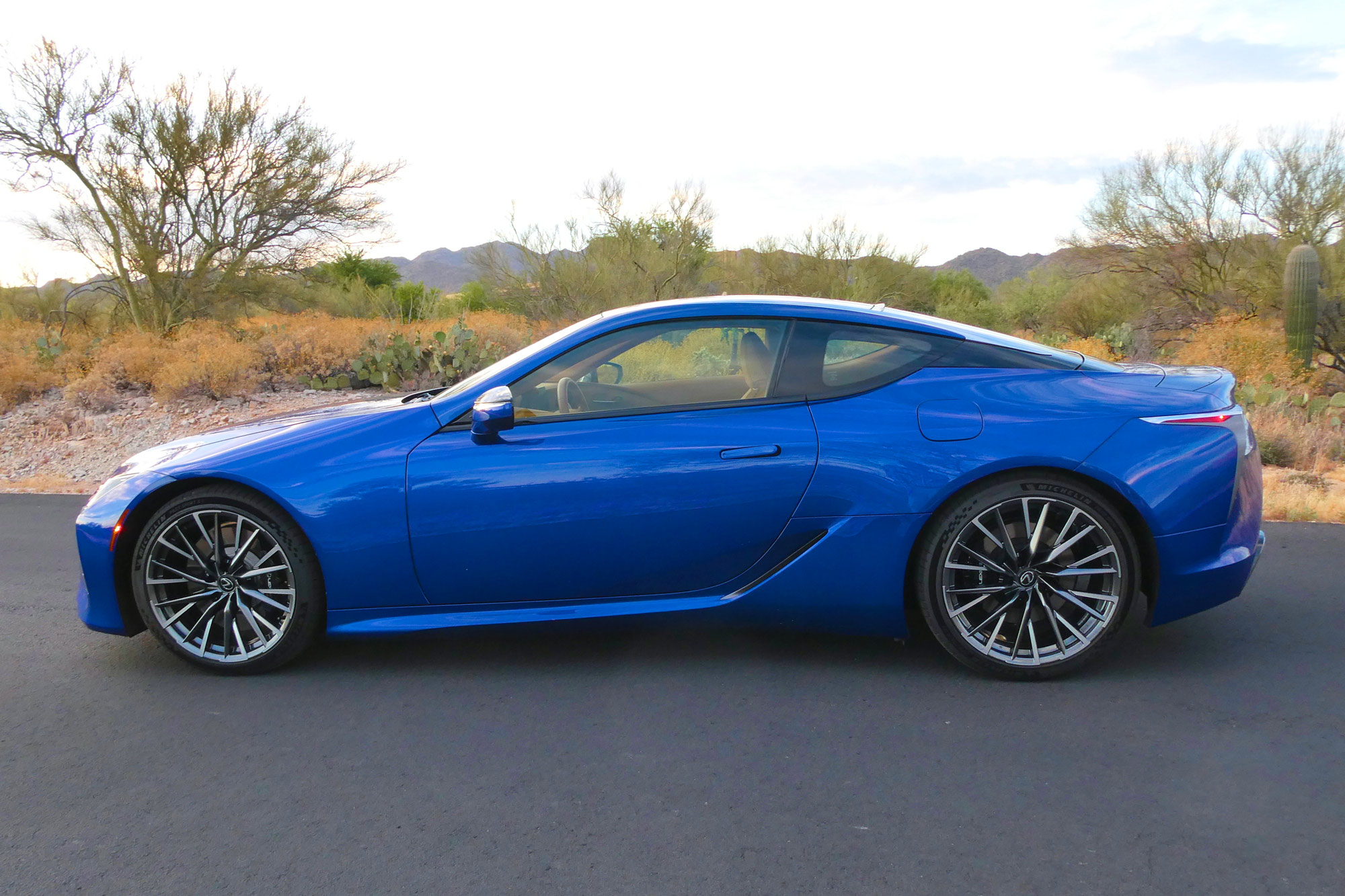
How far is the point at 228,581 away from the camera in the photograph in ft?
13.2

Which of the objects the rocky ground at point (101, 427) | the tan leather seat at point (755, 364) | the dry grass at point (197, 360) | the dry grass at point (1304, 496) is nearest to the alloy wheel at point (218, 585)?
the tan leather seat at point (755, 364)

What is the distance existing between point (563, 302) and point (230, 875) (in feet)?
91.4

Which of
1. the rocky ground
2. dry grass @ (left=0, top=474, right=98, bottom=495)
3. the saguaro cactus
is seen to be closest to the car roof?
dry grass @ (left=0, top=474, right=98, bottom=495)

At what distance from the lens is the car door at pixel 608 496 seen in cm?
375

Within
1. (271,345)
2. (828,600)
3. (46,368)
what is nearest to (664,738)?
(828,600)

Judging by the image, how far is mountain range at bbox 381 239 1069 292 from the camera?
30.7 m

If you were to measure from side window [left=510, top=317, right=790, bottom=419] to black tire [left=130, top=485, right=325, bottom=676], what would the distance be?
107 centimetres

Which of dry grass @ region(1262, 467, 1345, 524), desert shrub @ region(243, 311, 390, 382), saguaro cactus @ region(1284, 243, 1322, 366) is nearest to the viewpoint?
dry grass @ region(1262, 467, 1345, 524)

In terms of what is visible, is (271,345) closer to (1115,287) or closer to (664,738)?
(664,738)

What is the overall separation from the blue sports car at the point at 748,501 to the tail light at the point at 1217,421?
1 cm

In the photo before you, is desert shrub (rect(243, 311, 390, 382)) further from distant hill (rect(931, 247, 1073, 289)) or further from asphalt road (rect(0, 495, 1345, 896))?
distant hill (rect(931, 247, 1073, 289))

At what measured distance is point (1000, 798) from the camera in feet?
9.57

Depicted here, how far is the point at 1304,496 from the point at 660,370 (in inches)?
225

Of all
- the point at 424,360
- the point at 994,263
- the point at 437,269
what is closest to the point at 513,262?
the point at 424,360
